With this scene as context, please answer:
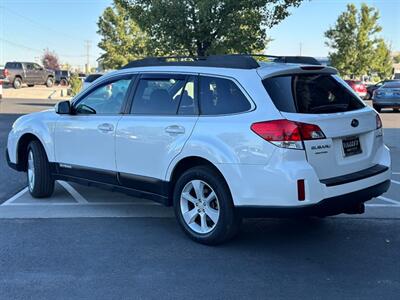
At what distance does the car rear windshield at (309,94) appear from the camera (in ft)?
15.2

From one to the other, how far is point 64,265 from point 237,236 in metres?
1.77

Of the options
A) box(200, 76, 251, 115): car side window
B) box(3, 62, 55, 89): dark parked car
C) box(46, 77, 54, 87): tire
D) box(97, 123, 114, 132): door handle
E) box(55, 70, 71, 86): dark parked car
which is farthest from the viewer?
box(55, 70, 71, 86): dark parked car

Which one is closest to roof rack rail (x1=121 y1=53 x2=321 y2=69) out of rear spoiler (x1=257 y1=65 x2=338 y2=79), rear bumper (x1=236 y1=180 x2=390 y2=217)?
rear spoiler (x1=257 y1=65 x2=338 y2=79)

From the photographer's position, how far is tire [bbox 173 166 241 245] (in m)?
4.82

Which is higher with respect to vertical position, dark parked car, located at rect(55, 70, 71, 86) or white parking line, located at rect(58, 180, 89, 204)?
dark parked car, located at rect(55, 70, 71, 86)

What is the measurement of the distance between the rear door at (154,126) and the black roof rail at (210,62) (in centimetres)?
16

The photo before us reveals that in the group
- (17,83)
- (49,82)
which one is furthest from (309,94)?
(49,82)

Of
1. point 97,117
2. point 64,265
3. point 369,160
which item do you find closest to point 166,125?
point 97,117

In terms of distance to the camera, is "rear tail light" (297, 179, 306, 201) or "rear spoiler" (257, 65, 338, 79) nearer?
"rear tail light" (297, 179, 306, 201)

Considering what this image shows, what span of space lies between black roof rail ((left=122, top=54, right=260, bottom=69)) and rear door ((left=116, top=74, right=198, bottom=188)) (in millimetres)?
161

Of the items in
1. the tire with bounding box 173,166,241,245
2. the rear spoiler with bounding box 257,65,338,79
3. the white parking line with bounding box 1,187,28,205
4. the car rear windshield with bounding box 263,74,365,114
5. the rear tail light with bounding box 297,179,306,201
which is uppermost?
A: the rear spoiler with bounding box 257,65,338,79

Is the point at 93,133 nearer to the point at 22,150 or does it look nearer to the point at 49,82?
the point at 22,150

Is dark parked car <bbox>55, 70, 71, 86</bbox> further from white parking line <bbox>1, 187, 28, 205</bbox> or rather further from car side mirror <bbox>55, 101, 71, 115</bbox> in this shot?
car side mirror <bbox>55, 101, 71, 115</bbox>

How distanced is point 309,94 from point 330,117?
313 millimetres
